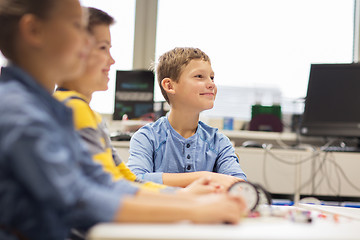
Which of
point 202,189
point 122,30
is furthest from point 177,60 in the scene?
point 122,30

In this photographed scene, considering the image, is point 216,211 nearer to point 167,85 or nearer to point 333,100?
point 167,85

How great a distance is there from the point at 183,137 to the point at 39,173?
42.8 inches

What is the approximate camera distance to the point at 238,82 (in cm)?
339

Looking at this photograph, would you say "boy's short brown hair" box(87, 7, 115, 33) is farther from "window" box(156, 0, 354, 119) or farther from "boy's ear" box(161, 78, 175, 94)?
"window" box(156, 0, 354, 119)

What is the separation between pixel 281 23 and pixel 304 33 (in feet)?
0.75

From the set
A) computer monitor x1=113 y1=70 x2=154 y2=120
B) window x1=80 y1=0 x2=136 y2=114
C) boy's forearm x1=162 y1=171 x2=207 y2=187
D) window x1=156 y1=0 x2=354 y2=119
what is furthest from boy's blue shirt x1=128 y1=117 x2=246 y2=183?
window x1=80 y1=0 x2=136 y2=114

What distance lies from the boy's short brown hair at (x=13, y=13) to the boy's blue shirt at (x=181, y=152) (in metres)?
0.84

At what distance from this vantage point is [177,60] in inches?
69.4

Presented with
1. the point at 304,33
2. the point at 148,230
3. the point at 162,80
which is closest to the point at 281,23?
the point at 304,33

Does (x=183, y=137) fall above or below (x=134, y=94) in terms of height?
below

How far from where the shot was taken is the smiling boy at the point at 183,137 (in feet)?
4.78

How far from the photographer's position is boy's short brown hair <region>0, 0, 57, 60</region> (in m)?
0.68

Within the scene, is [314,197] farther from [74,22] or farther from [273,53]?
[74,22]

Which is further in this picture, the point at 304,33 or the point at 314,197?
the point at 304,33
